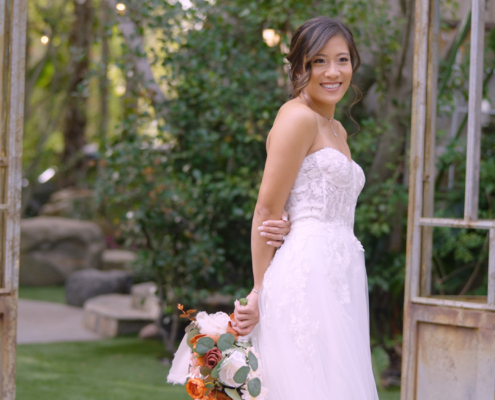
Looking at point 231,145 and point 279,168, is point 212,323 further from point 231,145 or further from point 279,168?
Result: point 231,145

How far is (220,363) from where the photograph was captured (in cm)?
190

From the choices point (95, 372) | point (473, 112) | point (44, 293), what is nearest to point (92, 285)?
point (44, 293)

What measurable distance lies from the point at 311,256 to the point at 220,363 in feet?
1.56

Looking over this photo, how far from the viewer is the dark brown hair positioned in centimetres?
208

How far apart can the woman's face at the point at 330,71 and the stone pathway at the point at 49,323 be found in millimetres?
5116

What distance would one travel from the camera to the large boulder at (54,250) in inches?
402

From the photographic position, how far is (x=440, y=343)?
2.99 metres

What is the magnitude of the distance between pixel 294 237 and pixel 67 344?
15.7 feet

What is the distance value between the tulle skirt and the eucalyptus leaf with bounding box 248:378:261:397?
0.37 ft

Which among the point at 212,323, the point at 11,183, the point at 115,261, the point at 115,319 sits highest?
the point at 11,183

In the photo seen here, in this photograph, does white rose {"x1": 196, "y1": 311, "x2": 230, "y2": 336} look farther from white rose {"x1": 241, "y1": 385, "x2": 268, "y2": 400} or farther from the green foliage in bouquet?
the green foliage in bouquet

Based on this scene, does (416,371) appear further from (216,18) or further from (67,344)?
(67,344)

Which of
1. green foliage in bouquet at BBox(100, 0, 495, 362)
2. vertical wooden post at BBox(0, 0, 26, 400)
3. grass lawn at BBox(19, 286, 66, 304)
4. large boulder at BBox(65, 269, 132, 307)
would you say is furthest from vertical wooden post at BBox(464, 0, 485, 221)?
grass lawn at BBox(19, 286, 66, 304)

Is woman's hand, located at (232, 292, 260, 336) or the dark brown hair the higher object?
the dark brown hair
